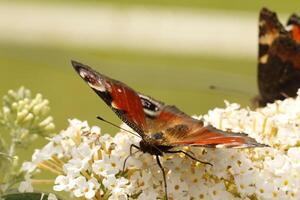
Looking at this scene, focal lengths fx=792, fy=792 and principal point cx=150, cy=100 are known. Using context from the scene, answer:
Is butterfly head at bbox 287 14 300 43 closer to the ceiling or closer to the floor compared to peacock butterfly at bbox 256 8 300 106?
closer to the ceiling

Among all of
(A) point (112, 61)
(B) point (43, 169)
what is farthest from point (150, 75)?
(B) point (43, 169)

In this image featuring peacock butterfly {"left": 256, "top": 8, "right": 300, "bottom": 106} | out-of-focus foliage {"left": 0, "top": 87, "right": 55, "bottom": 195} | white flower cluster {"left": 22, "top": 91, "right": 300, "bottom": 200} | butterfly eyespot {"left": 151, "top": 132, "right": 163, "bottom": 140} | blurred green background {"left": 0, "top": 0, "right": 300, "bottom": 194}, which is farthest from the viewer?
blurred green background {"left": 0, "top": 0, "right": 300, "bottom": 194}

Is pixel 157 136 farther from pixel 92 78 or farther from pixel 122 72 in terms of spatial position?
pixel 122 72

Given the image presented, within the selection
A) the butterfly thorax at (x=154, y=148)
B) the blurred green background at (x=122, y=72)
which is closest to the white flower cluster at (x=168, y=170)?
the butterfly thorax at (x=154, y=148)

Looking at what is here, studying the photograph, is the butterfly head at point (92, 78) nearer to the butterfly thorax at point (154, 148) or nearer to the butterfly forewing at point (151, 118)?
the butterfly forewing at point (151, 118)

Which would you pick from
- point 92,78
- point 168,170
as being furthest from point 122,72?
point 168,170

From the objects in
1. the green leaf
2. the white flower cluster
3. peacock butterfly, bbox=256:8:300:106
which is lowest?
the green leaf

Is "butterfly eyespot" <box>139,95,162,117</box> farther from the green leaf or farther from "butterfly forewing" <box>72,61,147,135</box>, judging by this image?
the green leaf

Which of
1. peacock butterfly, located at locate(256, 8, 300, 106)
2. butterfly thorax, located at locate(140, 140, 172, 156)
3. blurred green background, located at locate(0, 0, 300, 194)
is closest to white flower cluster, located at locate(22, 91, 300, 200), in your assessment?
butterfly thorax, located at locate(140, 140, 172, 156)
